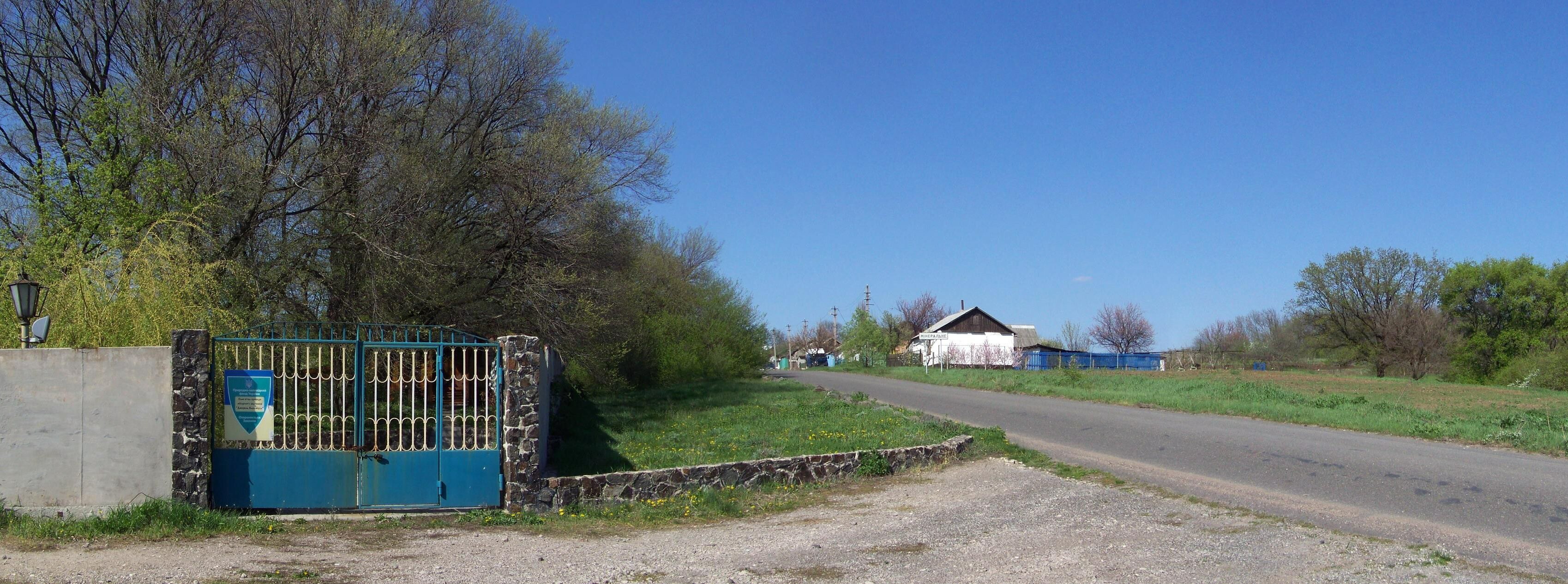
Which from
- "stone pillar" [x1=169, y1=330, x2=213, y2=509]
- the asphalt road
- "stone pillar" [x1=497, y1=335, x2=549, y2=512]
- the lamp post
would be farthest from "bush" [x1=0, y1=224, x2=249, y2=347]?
the asphalt road

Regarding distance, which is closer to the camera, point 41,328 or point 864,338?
point 41,328

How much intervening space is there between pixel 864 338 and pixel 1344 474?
3395 inches

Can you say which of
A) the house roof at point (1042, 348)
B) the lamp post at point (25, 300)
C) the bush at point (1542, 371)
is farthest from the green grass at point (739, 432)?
the house roof at point (1042, 348)

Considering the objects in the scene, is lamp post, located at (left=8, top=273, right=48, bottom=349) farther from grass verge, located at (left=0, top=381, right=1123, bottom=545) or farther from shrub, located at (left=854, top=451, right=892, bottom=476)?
shrub, located at (left=854, top=451, right=892, bottom=476)

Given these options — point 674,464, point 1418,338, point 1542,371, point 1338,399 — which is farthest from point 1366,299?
point 674,464

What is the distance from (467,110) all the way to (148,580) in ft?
57.1

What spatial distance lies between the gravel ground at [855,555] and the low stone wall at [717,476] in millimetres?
1107

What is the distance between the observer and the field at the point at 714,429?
1555 cm

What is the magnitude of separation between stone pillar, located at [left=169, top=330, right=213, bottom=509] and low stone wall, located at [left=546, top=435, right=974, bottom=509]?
3547mm

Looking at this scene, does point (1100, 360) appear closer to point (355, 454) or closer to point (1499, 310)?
point (1499, 310)

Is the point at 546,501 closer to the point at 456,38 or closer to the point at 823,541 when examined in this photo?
the point at 823,541

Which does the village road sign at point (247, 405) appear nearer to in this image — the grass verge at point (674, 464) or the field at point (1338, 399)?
the grass verge at point (674, 464)

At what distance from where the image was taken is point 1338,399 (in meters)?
27.9

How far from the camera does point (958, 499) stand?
12.3 meters
